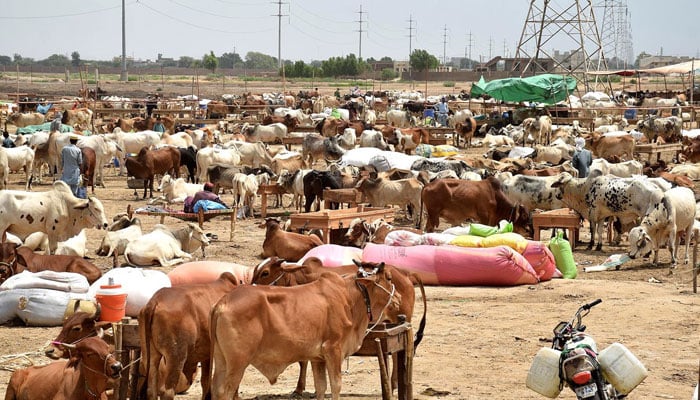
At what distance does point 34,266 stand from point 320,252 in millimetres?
3882

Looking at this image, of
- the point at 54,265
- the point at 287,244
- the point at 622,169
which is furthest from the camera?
the point at 622,169

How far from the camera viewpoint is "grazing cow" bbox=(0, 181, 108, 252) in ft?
58.4

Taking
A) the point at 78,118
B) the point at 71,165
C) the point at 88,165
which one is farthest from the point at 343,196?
the point at 78,118

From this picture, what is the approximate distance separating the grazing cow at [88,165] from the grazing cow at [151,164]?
896mm

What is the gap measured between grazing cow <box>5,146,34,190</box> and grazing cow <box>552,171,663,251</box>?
46.3 ft

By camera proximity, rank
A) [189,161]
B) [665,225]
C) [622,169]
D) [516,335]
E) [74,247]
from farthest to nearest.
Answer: [189,161] < [622,169] < [665,225] < [74,247] < [516,335]

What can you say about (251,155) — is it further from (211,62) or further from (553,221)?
(211,62)

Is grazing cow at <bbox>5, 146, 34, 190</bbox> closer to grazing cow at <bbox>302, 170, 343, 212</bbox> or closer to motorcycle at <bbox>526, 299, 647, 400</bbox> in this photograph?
grazing cow at <bbox>302, 170, 343, 212</bbox>

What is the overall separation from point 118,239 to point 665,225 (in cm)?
897

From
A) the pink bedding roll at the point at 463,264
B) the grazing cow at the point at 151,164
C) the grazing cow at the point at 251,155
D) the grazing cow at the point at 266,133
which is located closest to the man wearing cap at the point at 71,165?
the grazing cow at the point at 151,164

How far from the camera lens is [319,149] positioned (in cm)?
3381

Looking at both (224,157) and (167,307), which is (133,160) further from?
(167,307)

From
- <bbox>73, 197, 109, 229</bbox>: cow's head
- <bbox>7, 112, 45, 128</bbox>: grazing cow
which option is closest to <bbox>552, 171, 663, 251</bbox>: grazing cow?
<bbox>73, 197, 109, 229</bbox>: cow's head

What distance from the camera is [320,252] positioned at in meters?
15.7
